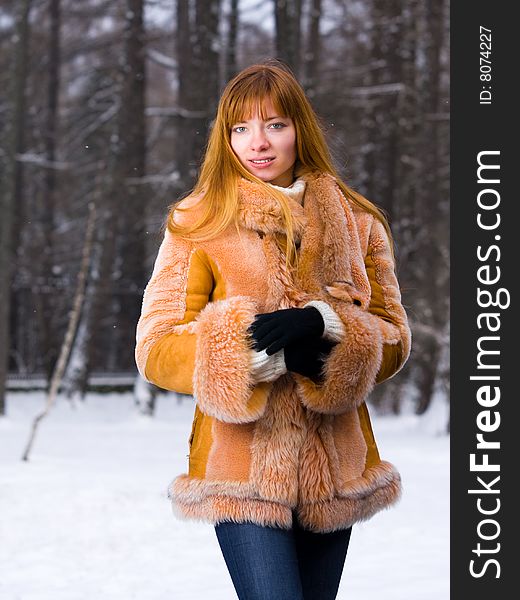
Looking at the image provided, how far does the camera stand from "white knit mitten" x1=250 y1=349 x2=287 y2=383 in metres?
2.44

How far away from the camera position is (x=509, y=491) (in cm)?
477

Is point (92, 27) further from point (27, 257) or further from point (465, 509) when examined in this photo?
point (465, 509)

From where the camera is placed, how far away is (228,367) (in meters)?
2.47

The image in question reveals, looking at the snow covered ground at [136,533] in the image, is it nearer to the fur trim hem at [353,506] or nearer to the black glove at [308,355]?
the fur trim hem at [353,506]

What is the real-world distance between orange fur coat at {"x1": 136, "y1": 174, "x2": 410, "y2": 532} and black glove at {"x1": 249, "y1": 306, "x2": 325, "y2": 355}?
32 mm

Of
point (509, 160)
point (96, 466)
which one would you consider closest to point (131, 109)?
point (96, 466)

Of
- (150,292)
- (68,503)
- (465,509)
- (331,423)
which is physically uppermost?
(150,292)

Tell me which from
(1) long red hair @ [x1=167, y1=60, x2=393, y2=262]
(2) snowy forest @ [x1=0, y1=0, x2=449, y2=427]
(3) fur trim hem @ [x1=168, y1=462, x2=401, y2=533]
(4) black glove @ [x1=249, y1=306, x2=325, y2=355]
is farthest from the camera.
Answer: (2) snowy forest @ [x1=0, y1=0, x2=449, y2=427]

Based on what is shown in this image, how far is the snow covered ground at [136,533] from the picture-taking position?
20.3 feet

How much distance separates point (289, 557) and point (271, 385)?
39cm


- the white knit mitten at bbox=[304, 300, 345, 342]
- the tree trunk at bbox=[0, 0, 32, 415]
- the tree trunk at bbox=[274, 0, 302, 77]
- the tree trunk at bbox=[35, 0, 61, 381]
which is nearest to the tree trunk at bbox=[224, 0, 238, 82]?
the tree trunk at bbox=[274, 0, 302, 77]

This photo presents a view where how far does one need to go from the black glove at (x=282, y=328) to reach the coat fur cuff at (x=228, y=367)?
3 cm

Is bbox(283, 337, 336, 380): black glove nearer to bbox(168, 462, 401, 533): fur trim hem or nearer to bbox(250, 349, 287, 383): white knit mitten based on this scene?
bbox(250, 349, 287, 383): white knit mitten

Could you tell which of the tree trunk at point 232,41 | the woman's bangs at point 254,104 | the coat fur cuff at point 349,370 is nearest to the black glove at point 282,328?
the coat fur cuff at point 349,370
